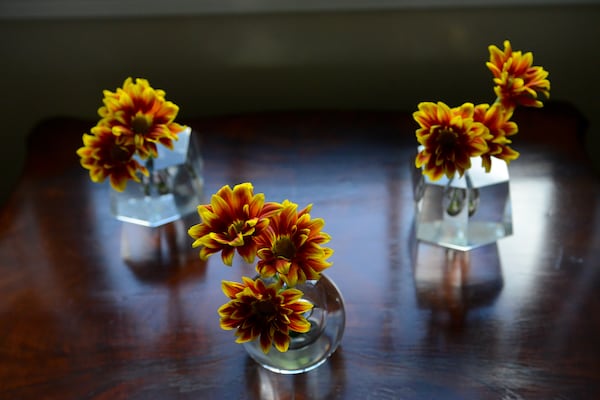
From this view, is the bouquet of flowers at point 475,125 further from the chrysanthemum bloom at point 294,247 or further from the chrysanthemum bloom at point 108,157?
the chrysanthemum bloom at point 108,157

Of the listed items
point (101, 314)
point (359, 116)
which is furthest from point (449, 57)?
point (101, 314)

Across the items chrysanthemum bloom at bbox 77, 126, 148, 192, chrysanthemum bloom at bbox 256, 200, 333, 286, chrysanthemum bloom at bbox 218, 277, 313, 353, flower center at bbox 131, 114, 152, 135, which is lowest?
chrysanthemum bloom at bbox 218, 277, 313, 353

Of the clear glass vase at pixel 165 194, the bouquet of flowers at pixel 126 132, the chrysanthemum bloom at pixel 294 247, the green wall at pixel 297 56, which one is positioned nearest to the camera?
the chrysanthemum bloom at pixel 294 247

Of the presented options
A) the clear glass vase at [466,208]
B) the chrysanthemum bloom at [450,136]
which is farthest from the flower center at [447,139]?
the clear glass vase at [466,208]

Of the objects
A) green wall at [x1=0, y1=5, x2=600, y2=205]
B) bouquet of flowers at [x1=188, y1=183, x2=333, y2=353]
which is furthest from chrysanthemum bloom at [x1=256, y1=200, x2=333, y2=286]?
green wall at [x1=0, y1=5, x2=600, y2=205]

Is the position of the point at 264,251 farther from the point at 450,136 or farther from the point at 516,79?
the point at 516,79

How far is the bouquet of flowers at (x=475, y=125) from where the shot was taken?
2.78ft

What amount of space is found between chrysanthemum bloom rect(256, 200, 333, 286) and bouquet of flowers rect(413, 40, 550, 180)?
0.73 ft

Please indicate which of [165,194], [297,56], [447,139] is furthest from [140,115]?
[297,56]

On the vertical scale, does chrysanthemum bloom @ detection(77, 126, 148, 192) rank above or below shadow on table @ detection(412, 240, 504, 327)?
above

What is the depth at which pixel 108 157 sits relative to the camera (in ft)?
3.12

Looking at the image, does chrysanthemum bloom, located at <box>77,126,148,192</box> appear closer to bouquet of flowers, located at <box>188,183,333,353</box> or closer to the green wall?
bouquet of flowers, located at <box>188,183,333,353</box>

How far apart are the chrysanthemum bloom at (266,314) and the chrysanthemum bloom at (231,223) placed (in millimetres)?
39

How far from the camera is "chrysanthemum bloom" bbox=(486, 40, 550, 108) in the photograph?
882 mm
